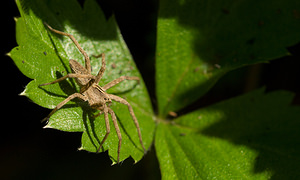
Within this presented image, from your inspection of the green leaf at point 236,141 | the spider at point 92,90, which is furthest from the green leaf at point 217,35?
the spider at point 92,90

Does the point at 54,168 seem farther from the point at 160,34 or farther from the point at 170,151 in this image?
the point at 160,34

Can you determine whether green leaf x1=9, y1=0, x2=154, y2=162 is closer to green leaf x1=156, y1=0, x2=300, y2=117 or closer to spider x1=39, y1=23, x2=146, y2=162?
spider x1=39, y1=23, x2=146, y2=162

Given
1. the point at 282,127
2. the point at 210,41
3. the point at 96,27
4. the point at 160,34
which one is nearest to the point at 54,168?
the point at 96,27

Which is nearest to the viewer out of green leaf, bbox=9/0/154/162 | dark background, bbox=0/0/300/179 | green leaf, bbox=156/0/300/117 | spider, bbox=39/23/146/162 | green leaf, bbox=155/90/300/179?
green leaf, bbox=9/0/154/162

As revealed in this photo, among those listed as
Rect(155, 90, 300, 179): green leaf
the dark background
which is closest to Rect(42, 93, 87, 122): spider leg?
the dark background

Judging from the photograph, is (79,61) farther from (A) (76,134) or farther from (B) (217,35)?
(B) (217,35)

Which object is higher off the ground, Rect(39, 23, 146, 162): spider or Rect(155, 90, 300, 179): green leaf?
Result: Rect(39, 23, 146, 162): spider

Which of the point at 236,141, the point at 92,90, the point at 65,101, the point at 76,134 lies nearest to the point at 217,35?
the point at 236,141
